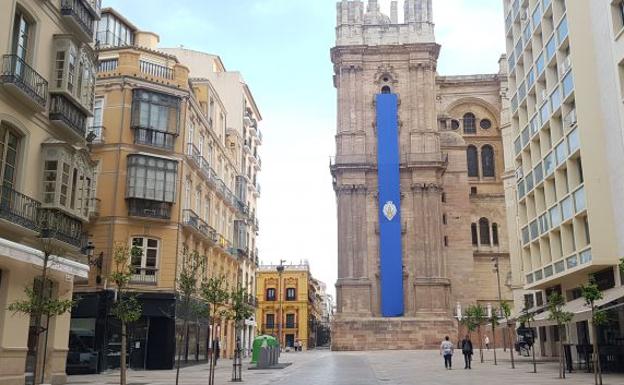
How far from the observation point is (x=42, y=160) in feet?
60.8

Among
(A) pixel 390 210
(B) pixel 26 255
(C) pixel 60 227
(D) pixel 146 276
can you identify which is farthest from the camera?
(A) pixel 390 210

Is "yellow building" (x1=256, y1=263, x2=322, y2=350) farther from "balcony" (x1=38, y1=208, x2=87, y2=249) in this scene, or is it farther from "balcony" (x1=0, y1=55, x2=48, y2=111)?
"balcony" (x1=0, y1=55, x2=48, y2=111)

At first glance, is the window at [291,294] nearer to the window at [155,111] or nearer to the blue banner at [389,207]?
the blue banner at [389,207]

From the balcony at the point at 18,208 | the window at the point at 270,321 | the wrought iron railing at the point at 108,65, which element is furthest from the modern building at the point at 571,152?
the window at the point at 270,321

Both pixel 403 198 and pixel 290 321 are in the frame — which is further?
pixel 290 321

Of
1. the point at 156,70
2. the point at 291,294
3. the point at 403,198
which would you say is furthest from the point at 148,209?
the point at 291,294

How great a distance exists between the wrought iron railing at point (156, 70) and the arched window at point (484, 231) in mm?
48267

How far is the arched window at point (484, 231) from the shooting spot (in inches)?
2827

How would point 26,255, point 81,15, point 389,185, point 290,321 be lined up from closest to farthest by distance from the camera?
1. point 26,255
2. point 81,15
3. point 389,185
4. point 290,321

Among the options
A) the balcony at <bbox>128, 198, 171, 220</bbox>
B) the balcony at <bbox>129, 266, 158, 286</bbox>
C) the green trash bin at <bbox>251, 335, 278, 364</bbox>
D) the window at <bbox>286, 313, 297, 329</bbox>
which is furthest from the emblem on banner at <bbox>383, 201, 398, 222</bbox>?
the window at <bbox>286, 313, 297, 329</bbox>

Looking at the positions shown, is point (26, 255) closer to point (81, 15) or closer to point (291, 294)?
point (81, 15)

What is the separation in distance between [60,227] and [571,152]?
73.4 ft

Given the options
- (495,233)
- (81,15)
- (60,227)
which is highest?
(495,233)

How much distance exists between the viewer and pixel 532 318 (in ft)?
104
